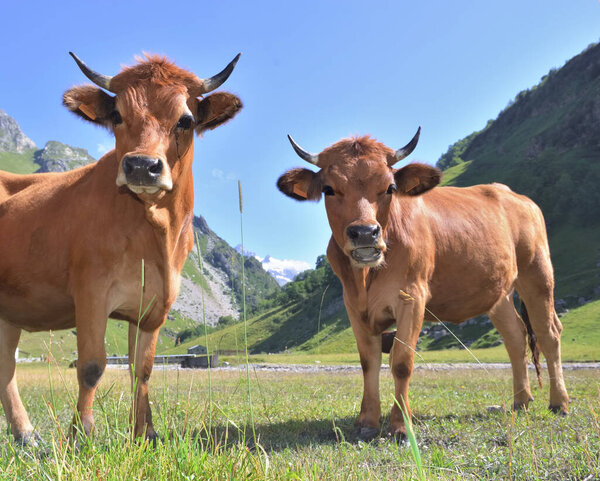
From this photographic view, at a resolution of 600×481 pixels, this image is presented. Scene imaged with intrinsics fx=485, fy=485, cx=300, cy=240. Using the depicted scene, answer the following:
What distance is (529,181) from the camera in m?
101

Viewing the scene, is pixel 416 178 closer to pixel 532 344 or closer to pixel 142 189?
pixel 142 189

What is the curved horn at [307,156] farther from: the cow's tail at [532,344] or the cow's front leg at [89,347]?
the cow's tail at [532,344]

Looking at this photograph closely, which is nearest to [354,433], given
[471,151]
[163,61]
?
[163,61]

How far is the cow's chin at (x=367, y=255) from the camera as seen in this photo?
5.27 meters

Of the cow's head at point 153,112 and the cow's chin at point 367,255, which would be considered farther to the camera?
the cow's chin at point 367,255

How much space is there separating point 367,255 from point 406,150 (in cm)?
197

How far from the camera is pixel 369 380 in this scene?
6.12 meters

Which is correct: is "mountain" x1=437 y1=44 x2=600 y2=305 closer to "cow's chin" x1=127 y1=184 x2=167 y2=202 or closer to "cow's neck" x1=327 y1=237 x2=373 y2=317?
"cow's neck" x1=327 y1=237 x2=373 y2=317

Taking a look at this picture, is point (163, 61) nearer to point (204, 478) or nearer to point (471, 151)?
point (204, 478)

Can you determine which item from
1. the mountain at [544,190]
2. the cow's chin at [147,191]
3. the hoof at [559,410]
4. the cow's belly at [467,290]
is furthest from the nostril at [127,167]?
the mountain at [544,190]

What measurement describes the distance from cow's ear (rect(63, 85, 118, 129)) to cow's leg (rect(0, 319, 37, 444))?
297 cm

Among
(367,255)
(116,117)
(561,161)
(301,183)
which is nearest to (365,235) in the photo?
(367,255)

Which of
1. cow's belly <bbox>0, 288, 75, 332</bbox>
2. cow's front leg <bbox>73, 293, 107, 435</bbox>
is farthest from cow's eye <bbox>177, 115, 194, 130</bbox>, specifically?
cow's belly <bbox>0, 288, 75, 332</bbox>

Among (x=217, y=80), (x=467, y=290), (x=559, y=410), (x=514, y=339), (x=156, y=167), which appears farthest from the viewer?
(x=514, y=339)
